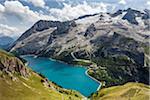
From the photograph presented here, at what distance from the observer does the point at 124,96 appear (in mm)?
175250

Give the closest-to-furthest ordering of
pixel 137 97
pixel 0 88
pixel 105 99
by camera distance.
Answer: pixel 137 97 < pixel 105 99 < pixel 0 88

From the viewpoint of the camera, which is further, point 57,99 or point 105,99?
point 57,99

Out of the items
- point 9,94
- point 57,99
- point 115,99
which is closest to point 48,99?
point 57,99

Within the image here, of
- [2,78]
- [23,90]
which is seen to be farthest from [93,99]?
[2,78]

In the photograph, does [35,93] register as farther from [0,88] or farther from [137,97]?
[137,97]

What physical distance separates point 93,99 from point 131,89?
69.1 ft

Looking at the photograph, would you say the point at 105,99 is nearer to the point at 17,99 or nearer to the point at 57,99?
the point at 57,99

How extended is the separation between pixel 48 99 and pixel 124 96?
38073 mm

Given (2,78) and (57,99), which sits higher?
(2,78)

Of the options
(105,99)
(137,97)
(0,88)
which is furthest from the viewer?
(0,88)

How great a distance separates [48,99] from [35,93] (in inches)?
462

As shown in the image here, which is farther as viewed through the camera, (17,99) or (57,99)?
(57,99)

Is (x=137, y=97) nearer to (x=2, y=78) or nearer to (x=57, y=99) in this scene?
(x=57, y=99)

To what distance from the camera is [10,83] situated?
195375mm
